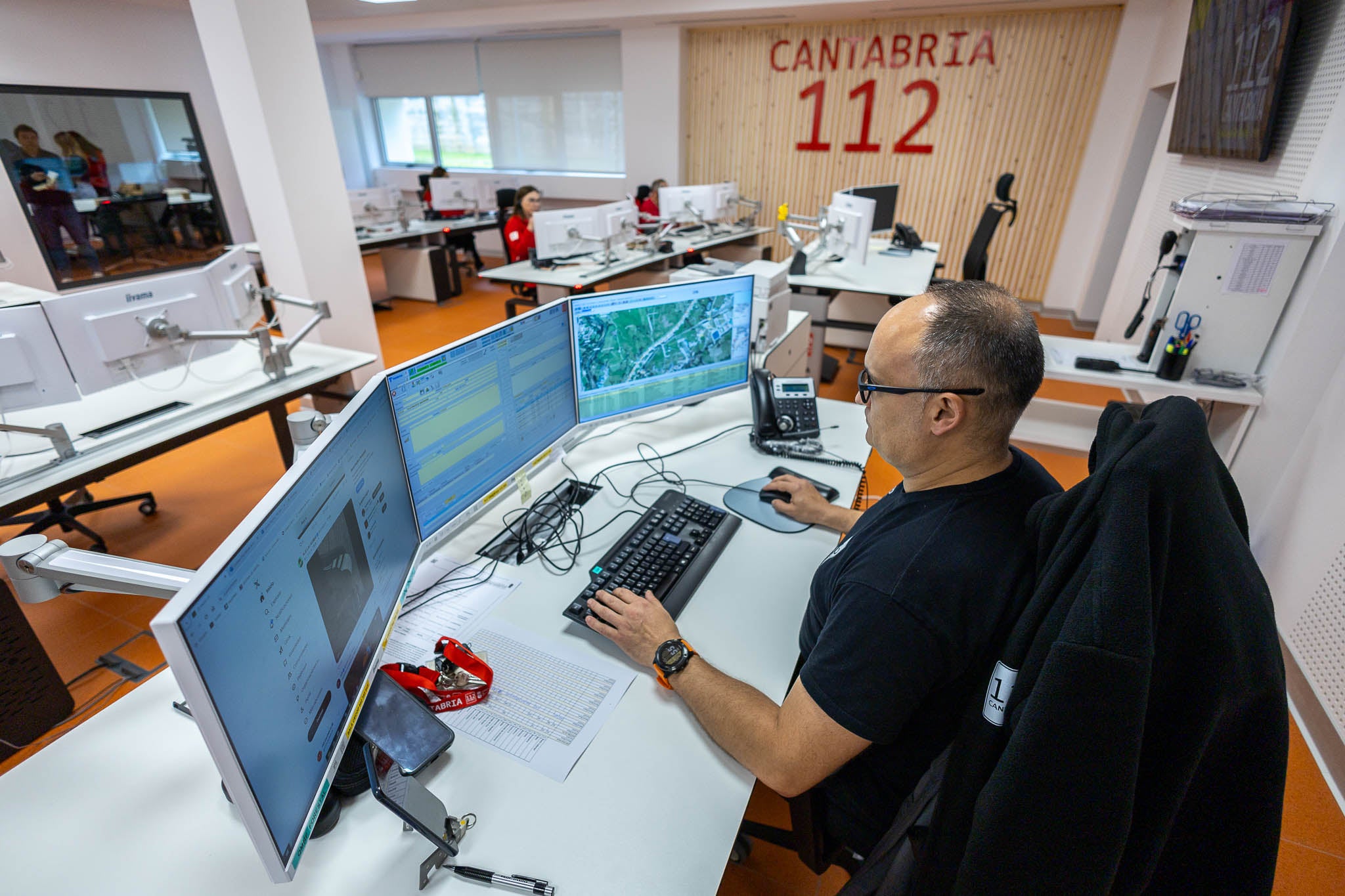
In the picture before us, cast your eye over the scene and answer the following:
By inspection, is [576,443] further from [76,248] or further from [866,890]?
[76,248]

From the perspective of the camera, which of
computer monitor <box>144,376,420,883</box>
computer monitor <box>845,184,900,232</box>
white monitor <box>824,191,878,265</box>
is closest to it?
computer monitor <box>144,376,420,883</box>

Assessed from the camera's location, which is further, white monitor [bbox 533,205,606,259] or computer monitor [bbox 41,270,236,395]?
white monitor [bbox 533,205,606,259]

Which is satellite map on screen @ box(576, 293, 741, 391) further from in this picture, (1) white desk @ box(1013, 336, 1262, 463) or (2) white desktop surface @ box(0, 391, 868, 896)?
(1) white desk @ box(1013, 336, 1262, 463)

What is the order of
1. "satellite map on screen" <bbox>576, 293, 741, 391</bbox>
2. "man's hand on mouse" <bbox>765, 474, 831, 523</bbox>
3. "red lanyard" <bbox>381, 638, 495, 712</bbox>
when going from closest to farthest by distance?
"red lanyard" <bbox>381, 638, 495, 712</bbox> → "man's hand on mouse" <bbox>765, 474, 831, 523</bbox> → "satellite map on screen" <bbox>576, 293, 741, 391</bbox>

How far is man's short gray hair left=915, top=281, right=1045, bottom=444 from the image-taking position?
96 cm

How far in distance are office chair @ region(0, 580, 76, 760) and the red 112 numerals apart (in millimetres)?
7272

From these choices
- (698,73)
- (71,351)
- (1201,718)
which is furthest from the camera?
(698,73)

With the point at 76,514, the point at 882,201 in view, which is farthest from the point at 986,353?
the point at 882,201

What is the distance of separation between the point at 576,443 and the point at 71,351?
1.72m

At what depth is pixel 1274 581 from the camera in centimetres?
223

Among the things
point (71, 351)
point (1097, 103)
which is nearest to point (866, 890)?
point (71, 351)

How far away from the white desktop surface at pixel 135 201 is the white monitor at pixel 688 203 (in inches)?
209

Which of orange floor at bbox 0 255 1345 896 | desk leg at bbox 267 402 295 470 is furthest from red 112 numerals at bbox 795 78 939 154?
desk leg at bbox 267 402 295 470

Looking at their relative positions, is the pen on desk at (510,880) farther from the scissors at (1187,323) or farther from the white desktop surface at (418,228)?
the white desktop surface at (418,228)
